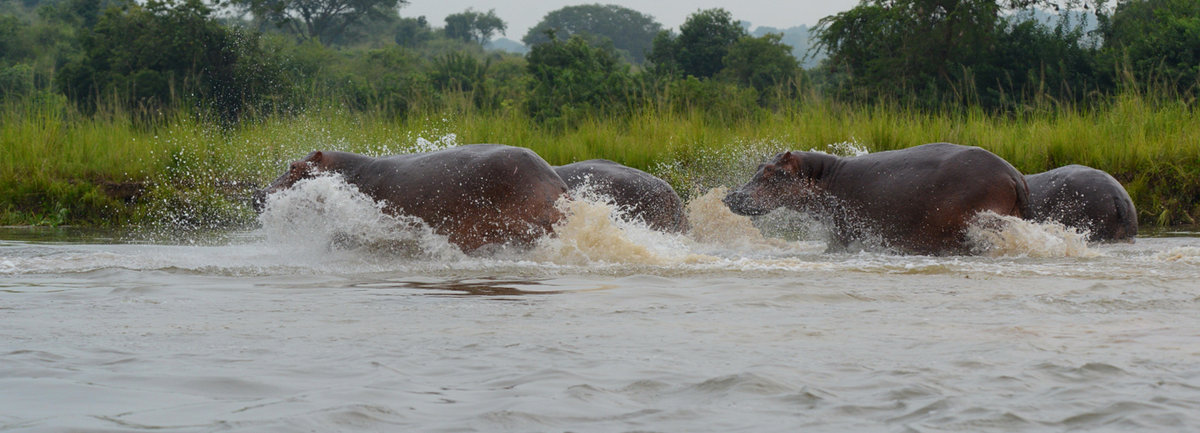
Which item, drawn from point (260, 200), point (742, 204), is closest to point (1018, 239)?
point (742, 204)

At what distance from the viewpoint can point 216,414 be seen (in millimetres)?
2648

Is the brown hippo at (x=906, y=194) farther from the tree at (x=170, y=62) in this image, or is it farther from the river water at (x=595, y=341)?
the tree at (x=170, y=62)

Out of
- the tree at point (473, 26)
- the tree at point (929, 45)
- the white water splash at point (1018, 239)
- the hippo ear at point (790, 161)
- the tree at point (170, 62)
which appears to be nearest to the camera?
the white water splash at point (1018, 239)

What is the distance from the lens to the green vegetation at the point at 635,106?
11289 millimetres

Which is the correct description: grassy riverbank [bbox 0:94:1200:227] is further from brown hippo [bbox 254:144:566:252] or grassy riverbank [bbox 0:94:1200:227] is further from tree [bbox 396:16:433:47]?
tree [bbox 396:16:433:47]

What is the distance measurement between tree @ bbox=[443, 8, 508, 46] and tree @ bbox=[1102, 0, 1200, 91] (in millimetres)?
63584

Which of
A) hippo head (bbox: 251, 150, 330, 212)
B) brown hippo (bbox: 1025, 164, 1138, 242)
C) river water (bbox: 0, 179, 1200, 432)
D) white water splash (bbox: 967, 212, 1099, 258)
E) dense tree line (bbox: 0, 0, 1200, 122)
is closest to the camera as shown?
river water (bbox: 0, 179, 1200, 432)

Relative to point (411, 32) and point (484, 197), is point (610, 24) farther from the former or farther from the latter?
point (484, 197)

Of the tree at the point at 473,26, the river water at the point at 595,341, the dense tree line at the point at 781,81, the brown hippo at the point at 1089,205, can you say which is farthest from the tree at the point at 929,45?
the tree at the point at 473,26

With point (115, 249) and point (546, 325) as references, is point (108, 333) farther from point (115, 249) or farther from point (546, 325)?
point (115, 249)

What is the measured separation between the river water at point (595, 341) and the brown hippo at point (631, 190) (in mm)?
1402

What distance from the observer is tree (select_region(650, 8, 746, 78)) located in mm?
28062

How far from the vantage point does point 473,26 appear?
8231 cm

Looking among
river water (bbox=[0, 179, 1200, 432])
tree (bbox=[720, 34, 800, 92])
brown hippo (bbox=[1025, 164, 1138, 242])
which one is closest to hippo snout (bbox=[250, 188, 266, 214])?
river water (bbox=[0, 179, 1200, 432])
